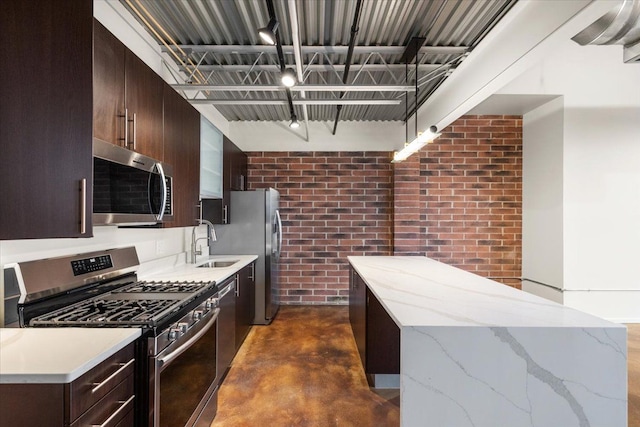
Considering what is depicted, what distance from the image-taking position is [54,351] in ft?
3.42

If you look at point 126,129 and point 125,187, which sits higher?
point 126,129

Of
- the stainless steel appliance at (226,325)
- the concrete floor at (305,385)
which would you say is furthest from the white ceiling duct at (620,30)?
the stainless steel appliance at (226,325)

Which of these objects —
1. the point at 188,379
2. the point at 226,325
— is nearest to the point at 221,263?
the point at 226,325

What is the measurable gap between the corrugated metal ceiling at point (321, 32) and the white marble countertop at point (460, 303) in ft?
5.52

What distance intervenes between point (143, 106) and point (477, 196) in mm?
4240

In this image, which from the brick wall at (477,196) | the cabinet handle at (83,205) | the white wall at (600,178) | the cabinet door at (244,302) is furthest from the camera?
the brick wall at (477,196)

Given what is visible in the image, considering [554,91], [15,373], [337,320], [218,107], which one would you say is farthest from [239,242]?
[554,91]

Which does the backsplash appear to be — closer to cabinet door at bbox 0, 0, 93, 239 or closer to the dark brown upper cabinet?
the dark brown upper cabinet

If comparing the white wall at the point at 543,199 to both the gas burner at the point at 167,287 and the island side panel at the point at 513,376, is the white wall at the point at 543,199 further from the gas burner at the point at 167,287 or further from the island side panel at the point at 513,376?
the gas burner at the point at 167,287

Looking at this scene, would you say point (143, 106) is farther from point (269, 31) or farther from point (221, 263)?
point (221, 263)

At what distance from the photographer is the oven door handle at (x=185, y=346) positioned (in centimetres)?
135

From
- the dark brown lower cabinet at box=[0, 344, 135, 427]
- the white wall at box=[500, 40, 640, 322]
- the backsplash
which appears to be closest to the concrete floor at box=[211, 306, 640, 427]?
the white wall at box=[500, 40, 640, 322]

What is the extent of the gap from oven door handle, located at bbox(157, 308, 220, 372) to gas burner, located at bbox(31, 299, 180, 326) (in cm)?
19

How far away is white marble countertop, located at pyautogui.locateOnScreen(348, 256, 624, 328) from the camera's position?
132 centimetres
